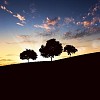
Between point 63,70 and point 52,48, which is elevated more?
point 52,48

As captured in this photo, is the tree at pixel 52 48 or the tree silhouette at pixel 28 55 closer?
the tree at pixel 52 48

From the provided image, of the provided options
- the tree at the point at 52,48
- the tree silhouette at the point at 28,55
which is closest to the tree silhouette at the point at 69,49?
the tree at the point at 52,48

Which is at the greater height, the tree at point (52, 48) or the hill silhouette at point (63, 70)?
the tree at point (52, 48)

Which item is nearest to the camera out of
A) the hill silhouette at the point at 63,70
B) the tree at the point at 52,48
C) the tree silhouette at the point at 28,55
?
the hill silhouette at the point at 63,70

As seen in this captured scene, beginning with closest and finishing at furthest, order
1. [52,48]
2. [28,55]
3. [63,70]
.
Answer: [63,70]
[52,48]
[28,55]

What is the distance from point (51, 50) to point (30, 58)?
22.4 metres

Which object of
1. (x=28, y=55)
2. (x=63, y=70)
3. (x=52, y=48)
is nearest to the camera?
(x=63, y=70)

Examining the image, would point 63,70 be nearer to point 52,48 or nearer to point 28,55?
point 52,48

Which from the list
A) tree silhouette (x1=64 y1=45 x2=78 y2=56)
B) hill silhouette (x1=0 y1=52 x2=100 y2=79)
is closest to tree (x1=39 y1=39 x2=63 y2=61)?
tree silhouette (x1=64 y1=45 x2=78 y2=56)

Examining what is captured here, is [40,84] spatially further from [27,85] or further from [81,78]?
[81,78]

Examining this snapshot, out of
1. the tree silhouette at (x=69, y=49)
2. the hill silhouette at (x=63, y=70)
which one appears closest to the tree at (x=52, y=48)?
the tree silhouette at (x=69, y=49)

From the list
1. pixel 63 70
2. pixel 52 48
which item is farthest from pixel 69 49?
pixel 63 70

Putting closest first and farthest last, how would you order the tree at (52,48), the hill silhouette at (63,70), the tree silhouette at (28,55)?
1. the hill silhouette at (63,70)
2. the tree at (52,48)
3. the tree silhouette at (28,55)

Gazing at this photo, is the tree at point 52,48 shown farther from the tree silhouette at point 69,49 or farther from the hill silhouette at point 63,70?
the hill silhouette at point 63,70
